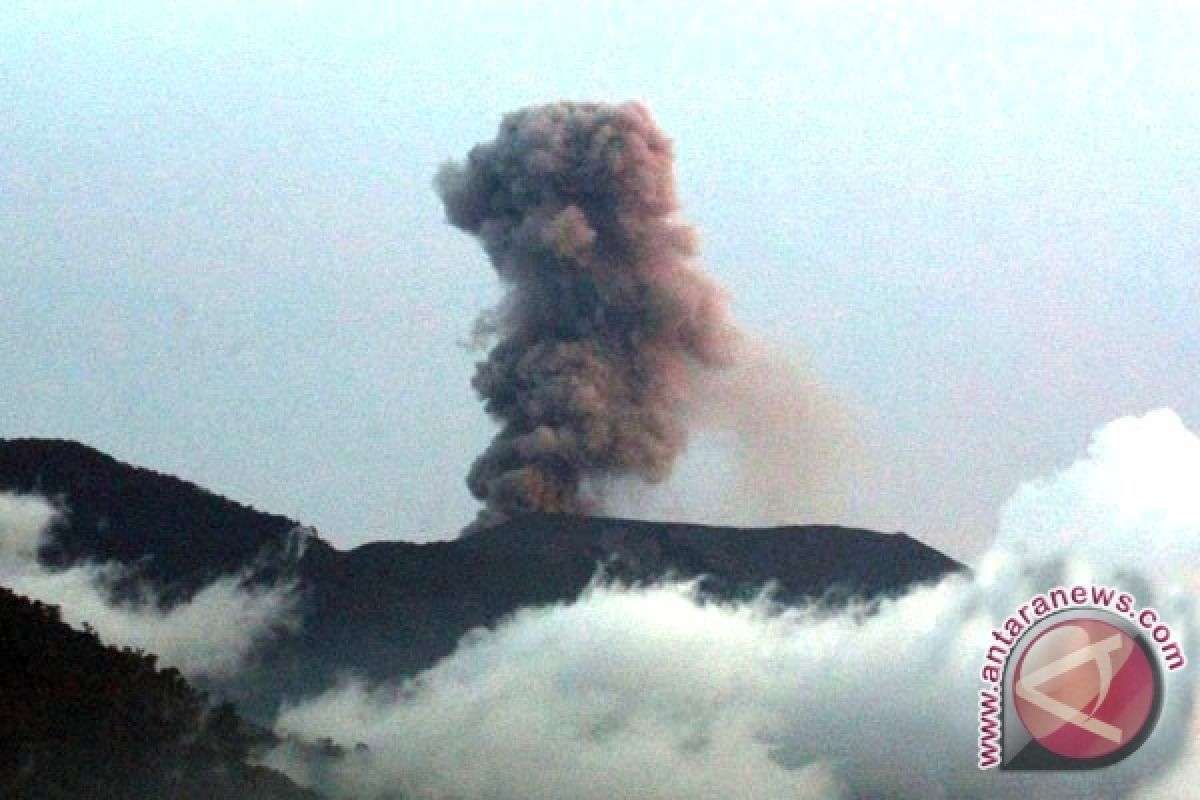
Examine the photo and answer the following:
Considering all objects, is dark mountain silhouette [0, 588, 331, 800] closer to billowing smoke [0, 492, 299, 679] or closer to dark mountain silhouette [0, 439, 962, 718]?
dark mountain silhouette [0, 439, 962, 718]

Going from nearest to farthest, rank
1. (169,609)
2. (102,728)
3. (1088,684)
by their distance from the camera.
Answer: (1088,684), (102,728), (169,609)

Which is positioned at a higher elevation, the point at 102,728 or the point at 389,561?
the point at 389,561

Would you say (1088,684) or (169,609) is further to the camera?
(169,609)

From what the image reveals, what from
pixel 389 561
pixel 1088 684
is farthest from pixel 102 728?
pixel 389 561

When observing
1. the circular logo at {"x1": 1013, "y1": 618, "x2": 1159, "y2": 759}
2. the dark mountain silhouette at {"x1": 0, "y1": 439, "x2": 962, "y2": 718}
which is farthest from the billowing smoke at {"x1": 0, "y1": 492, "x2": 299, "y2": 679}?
the circular logo at {"x1": 1013, "y1": 618, "x2": 1159, "y2": 759}

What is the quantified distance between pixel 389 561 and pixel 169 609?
10026mm

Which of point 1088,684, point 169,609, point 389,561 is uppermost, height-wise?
point 389,561

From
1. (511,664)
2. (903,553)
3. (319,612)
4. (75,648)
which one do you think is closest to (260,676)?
(319,612)

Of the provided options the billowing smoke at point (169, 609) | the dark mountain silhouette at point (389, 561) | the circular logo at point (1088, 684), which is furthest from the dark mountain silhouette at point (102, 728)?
the billowing smoke at point (169, 609)

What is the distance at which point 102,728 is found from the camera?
54156 millimetres

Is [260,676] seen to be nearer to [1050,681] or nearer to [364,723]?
[364,723]

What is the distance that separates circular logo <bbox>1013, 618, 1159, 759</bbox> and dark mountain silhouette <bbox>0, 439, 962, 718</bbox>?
48347 mm

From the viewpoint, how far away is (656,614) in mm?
96250

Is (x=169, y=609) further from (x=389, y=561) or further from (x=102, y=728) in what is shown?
(x=102, y=728)
